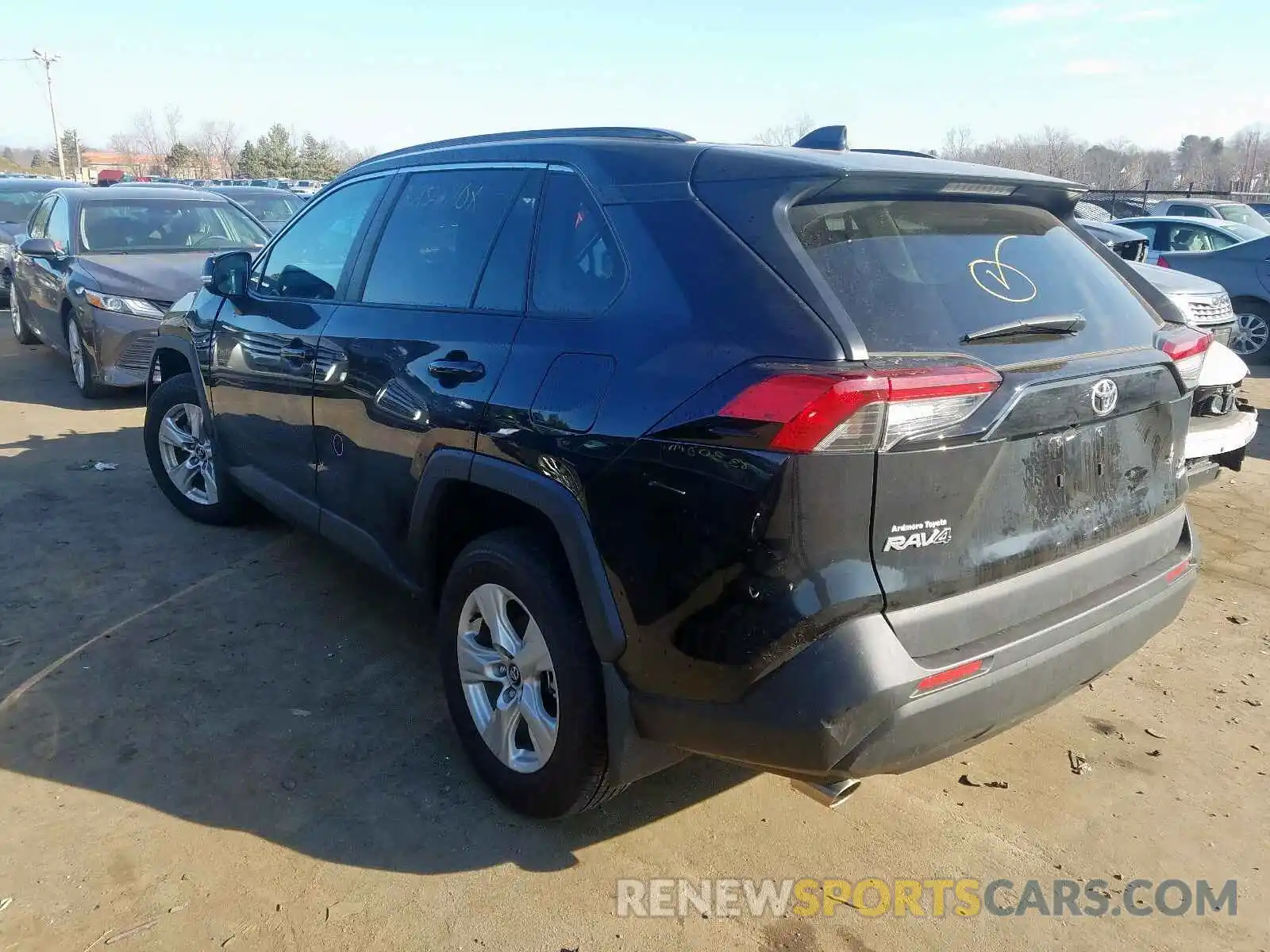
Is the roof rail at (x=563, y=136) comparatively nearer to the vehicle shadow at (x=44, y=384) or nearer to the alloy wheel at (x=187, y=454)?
the alloy wheel at (x=187, y=454)

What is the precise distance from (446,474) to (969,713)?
1.60 meters

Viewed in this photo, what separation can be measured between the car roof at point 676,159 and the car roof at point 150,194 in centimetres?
726

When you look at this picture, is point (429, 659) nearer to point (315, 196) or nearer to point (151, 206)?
Answer: point (315, 196)

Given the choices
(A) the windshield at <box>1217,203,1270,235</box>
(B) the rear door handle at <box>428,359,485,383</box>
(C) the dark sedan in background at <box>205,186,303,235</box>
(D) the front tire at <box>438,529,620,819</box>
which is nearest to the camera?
(D) the front tire at <box>438,529,620,819</box>

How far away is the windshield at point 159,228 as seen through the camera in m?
8.75

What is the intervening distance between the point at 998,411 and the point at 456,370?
1.56m

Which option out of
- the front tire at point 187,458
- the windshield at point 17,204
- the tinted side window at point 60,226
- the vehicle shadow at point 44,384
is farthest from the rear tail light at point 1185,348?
the windshield at point 17,204

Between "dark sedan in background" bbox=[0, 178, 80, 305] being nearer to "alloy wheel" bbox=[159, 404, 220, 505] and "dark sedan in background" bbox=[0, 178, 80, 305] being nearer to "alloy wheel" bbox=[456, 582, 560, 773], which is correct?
"alloy wheel" bbox=[159, 404, 220, 505]

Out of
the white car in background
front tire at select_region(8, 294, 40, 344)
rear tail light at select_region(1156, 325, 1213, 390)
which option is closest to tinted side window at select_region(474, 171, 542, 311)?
rear tail light at select_region(1156, 325, 1213, 390)

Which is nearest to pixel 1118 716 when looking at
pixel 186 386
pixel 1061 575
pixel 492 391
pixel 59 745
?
pixel 1061 575

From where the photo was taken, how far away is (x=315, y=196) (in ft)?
14.0

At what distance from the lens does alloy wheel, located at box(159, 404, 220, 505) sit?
17.3ft

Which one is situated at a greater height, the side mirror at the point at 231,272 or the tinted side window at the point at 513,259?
the tinted side window at the point at 513,259

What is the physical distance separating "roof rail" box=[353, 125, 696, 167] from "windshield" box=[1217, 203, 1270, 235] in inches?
694
